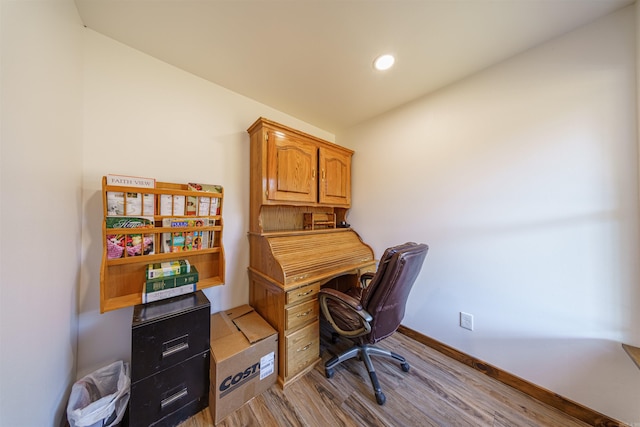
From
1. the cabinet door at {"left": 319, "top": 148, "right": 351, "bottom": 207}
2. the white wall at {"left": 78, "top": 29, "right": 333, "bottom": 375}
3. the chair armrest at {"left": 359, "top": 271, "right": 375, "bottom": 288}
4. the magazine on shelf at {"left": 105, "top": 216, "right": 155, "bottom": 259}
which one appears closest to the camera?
the magazine on shelf at {"left": 105, "top": 216, "right": 155, "bottom": 259}

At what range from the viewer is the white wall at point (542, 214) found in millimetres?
1157

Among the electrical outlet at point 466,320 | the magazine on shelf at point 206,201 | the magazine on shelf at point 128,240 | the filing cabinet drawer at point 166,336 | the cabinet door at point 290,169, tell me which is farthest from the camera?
the cabinet door at point 290,169

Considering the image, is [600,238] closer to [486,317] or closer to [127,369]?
[486,317]

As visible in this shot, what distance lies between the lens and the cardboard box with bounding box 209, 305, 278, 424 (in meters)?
1.21

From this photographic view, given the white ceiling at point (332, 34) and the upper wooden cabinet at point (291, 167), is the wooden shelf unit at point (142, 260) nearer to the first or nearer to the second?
the upper wooden cabinet at point (291, 167)

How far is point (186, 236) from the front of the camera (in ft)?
4.74

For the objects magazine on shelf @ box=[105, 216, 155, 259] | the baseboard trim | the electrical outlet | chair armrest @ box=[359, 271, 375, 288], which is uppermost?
magazine on shelf @ box=[105, 216, 155, 259]

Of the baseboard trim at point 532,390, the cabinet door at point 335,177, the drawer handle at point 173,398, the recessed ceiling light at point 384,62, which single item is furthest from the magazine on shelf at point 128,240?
the baseboard trim at point 532,390

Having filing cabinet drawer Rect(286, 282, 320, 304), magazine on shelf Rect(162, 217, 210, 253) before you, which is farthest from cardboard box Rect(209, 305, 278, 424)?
magazine on shelf Rect(162, 217, 210, 253)

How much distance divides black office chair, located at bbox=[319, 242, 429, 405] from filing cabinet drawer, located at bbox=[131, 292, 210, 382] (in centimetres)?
86

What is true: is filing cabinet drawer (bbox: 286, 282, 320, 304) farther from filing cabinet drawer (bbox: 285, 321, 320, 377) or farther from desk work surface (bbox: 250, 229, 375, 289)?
filing cabinet drawer (bbox: 285, 321, 320, 377)

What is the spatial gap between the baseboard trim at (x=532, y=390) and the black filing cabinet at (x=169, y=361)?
1.96m

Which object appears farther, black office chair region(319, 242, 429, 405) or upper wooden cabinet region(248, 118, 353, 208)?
upper wooden cabinet region(248, 118, 353, 208)

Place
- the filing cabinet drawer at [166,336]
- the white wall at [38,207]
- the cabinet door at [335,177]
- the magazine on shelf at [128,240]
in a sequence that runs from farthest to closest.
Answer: the cabinet door at [335,177] < the magazine on shelf at [128,240] < the filing cabinet drawer at [166,336] < the white wall at [38,207]
